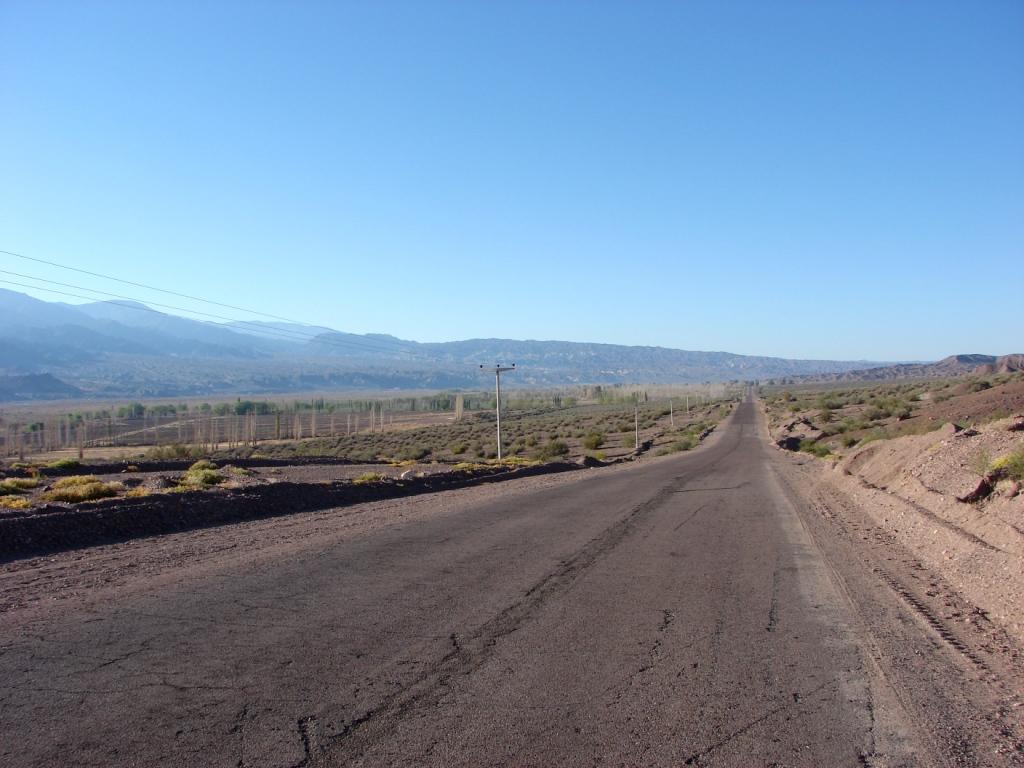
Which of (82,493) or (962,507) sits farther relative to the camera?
(82,493)

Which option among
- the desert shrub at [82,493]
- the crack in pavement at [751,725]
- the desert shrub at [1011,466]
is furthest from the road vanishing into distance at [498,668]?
the desert shrub at [82,493]

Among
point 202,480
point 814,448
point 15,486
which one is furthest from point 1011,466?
point 814,448

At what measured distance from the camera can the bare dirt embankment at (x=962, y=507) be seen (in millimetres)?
11341

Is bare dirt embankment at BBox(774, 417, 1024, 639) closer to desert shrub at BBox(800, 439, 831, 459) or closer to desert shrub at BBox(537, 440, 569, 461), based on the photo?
desert shrub at BBox(800, 439, 831, 459)

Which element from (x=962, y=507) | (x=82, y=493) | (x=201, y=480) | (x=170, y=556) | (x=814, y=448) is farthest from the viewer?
(x=814, y=448)

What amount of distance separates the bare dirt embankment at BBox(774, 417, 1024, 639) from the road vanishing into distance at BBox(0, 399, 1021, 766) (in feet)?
3.41

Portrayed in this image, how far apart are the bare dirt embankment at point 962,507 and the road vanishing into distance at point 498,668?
1.04 meters

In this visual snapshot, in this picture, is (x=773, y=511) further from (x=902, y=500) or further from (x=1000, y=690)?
(x=1000, y=690)

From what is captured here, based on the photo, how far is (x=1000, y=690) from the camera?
Answer: 287 inches

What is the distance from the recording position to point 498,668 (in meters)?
7.54

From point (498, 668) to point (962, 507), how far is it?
12.1 metres

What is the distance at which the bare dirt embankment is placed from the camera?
1134cm

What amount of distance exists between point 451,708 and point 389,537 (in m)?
9.62

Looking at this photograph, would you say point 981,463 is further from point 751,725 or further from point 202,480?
point 202,480
